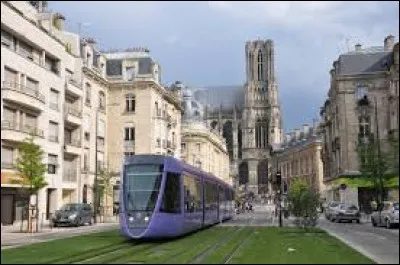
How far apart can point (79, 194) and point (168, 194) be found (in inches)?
1304

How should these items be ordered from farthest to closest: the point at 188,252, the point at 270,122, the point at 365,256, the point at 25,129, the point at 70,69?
1. the point at 270,122
2. the point at 70,69
3. the point at 25,129
4. the point at 188,252
5. the point at 365,256

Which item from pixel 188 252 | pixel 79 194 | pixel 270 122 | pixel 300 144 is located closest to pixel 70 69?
pixel 79 194

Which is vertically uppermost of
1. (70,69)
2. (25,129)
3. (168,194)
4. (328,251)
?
(70,69)

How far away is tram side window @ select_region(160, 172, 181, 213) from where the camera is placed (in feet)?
78.7

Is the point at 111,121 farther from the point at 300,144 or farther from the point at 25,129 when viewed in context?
the point at 300,144

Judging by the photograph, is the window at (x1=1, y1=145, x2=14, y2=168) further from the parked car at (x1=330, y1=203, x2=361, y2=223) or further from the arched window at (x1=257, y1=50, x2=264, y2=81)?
the arched window at (x1=257, y1=50, x2=264, y2=81)

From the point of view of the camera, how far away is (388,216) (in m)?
35.8

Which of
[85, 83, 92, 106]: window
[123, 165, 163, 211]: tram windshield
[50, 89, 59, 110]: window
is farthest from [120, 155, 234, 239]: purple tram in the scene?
[85, 83, 92, 106]: window

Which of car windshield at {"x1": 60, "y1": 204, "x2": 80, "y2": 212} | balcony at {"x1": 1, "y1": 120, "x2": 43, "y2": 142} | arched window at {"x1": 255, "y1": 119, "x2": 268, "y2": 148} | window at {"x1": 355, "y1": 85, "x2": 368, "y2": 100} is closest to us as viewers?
balcony at {"x1": 1, "y1": 120, "x2": 43, "y2": 142}

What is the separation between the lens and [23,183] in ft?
117

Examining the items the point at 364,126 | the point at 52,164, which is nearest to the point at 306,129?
the point at 364,126

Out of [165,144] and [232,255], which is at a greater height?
[165,144]

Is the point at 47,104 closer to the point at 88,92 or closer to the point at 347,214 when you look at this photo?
the point at 88,92

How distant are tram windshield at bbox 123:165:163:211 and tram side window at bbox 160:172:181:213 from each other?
0.41 meters
